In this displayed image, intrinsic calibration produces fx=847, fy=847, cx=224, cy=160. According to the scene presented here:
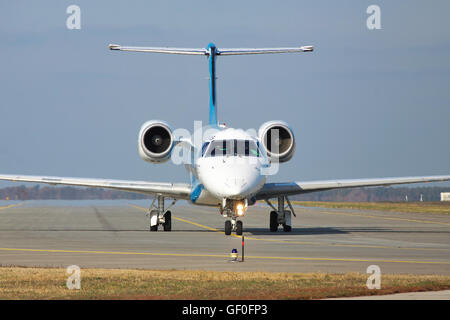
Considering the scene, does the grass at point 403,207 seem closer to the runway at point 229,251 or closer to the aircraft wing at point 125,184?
the aircraft wing at point 125,184

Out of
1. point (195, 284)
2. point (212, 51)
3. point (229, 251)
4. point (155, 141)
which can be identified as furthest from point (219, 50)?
point (195, 284)

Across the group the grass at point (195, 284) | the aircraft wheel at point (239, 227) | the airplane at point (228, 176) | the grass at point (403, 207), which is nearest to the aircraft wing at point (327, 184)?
the airplane at point (228, 176)

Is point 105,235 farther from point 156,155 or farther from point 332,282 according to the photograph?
point 332,282

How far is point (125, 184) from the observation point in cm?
3612

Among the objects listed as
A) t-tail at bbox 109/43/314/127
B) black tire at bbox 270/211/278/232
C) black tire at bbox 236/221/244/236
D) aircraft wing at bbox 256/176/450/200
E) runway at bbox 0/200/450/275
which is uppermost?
t-tail at bbox 109/43/314/127

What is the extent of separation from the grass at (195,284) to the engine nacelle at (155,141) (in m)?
17.0

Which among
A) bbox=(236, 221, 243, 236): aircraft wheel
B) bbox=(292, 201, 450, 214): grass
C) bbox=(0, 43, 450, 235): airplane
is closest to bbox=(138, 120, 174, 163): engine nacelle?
bbox=(0, 43, 450, 235): airplane

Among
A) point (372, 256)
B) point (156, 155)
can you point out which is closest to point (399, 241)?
point (372, 256)

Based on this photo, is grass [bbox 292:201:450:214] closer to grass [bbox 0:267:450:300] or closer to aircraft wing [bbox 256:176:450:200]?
aircraft wing [bbox 256:176:450:200]

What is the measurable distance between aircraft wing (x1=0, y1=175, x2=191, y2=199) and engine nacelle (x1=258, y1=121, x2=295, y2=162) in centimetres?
377

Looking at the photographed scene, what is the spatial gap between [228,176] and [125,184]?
778cm

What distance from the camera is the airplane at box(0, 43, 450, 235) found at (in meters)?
30.1

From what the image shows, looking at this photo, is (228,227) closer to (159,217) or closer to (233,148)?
(233,148)

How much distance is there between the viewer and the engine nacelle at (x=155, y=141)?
115ft
